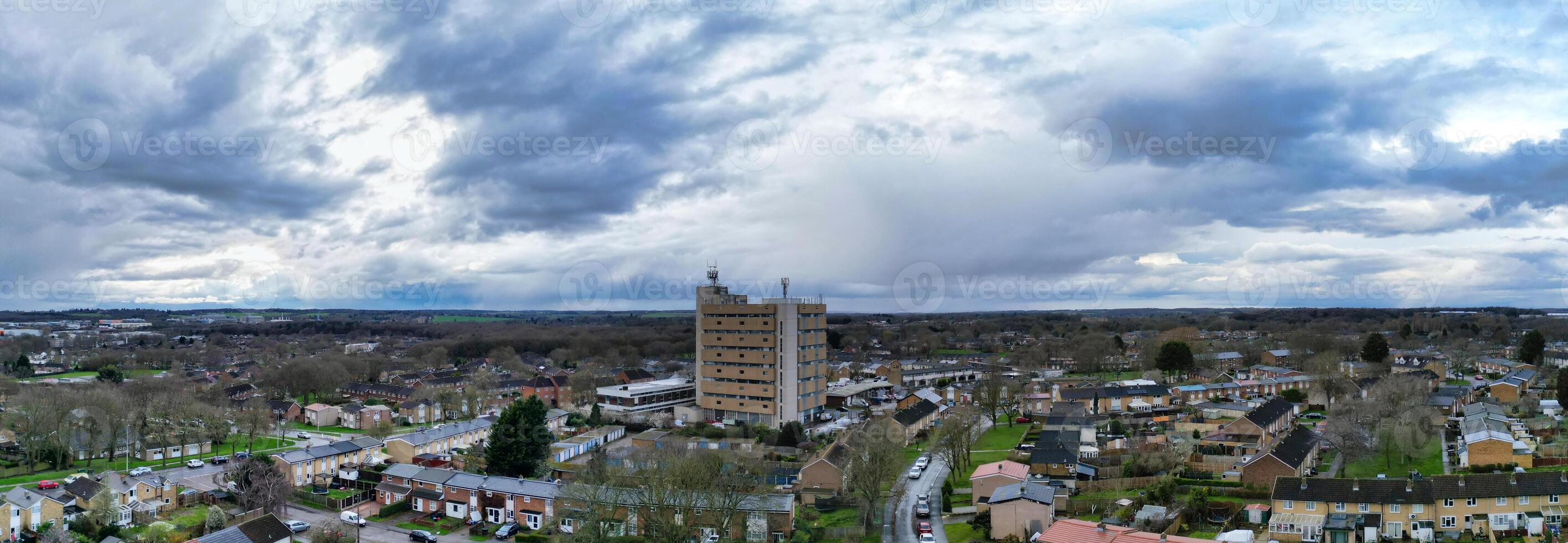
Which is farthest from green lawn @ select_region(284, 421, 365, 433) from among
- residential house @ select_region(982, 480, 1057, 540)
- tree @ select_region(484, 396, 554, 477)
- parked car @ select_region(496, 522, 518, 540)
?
residential house @ select_region(982, 480, 1057, 540)

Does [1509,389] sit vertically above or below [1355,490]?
above

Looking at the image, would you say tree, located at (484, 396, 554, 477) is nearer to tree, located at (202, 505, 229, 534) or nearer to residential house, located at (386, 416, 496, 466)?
residential house, located at (386, 416, 496, 466)

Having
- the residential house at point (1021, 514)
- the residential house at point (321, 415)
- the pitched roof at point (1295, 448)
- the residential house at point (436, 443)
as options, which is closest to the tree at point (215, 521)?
the residential house at point (436, 443)

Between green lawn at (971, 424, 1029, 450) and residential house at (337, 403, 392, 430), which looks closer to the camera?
green lawn at (971, 424, 1029, 450)

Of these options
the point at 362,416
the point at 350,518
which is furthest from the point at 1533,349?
the point at 362,416

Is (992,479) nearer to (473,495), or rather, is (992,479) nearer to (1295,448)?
(1295,448)

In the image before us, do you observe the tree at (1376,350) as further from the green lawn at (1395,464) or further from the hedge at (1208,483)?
the hedge at (1208,483)
